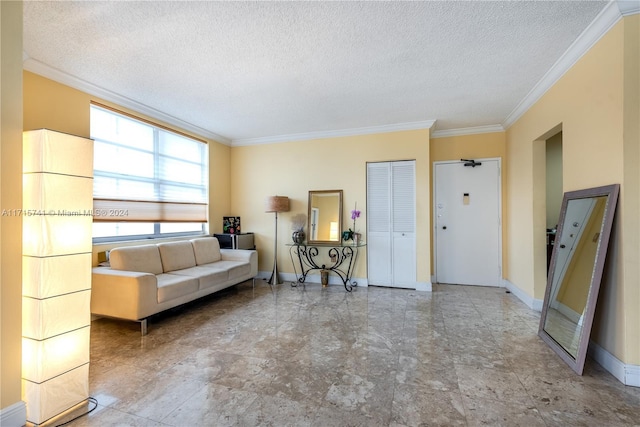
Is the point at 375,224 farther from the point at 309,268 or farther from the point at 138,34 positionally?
the point at 138,34

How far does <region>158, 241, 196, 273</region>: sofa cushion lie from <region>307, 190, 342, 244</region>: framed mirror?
1.96 m

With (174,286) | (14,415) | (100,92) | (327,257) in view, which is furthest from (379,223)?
(14,415)

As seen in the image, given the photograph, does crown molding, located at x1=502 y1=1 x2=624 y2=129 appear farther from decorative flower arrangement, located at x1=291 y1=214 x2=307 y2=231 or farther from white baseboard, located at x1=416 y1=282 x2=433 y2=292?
decorative flower arrangement, located at x1=291 y1=214 x2=307 y2=231

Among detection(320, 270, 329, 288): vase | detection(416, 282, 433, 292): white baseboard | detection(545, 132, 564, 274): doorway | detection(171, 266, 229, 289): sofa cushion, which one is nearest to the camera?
detection(171, 266, 229, 289): sofa cushion

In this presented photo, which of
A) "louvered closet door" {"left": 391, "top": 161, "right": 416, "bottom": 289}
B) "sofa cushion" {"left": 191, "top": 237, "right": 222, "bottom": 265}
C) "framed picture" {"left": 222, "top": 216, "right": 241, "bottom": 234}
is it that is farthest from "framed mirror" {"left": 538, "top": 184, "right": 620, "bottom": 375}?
"framed picture" {"left": 222, "top": 216, "right": 241, "bottom": 234}

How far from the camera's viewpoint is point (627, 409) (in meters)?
1.78

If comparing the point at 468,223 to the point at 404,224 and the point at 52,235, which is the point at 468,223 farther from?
the point at 52,235

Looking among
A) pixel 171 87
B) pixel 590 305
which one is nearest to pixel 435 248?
pixel 590 305

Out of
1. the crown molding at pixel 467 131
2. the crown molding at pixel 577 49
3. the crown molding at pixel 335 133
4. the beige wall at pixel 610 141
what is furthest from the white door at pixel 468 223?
the beige wall at pixel 610 141

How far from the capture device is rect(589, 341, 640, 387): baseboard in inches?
79.3

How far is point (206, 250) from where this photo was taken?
14.9 feet

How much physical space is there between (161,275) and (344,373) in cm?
270

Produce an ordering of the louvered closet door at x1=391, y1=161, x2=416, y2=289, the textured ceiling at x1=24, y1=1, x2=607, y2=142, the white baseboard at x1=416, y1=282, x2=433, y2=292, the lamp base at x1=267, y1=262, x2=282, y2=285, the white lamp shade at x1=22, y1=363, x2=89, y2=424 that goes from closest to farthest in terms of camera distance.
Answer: the white lamp shade at x1=22, y1=363, x2=89, y2=424 < the textured ceiling at x1=24, y1=1, x2=607, y2=142 < the white baseboard at x1=416, y1=282, x2=433, y2=292 < the louvered closet door at x1=391, y1=161, x2=416, y2=289 < the lamp base at x1=267, y1=262, x2=282, y2=285

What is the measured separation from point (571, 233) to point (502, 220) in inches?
81.2
